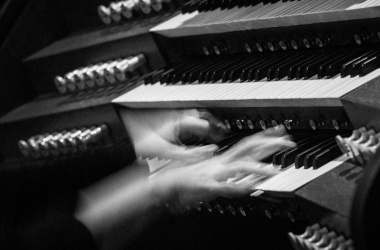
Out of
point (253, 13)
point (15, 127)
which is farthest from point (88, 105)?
point (253, 13)

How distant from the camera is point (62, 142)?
11.1 ft

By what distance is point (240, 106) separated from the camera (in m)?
2.37

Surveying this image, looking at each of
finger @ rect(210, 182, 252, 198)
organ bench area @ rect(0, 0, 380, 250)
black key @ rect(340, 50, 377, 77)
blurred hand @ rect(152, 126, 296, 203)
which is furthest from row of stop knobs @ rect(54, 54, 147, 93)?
black key @ rect(340, 50, 377, 77)

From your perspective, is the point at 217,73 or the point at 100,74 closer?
the point at 217,73

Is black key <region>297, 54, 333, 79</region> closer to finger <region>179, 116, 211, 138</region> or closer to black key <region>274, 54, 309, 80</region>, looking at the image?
black key <region>274, 54, 309, 80</region>

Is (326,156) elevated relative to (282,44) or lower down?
lower down

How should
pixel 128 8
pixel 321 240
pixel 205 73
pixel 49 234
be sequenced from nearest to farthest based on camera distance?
pixel 321 240 < pixel 49 234 < pixel 205 73 < pixel 128 8

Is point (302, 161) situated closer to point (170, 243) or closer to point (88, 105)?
point (170, 243)

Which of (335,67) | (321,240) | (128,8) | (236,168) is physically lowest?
(321,240)

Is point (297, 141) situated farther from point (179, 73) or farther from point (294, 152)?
point (179, 73)

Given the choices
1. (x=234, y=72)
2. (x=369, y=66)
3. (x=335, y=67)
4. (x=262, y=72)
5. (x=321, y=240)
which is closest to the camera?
(x=321, y=240)

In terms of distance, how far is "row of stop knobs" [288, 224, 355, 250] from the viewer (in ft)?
5.78

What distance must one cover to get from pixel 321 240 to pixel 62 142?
5.88 ft

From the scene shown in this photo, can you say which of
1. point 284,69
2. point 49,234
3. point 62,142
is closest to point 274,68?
point 284,69
